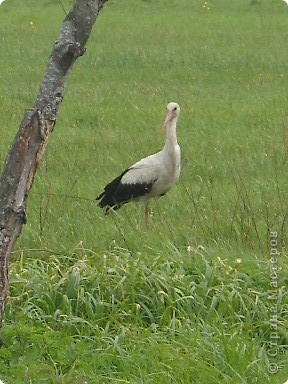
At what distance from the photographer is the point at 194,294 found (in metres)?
5.64

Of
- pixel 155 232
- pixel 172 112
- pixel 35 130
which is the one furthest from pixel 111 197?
pixel 35 130

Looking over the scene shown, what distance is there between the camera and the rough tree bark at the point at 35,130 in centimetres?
467

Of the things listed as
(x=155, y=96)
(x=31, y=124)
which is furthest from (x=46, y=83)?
(x=155, y=96)

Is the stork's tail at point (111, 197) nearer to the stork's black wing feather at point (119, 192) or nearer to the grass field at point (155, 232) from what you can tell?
the stork's black wing feather at point (119, 192)

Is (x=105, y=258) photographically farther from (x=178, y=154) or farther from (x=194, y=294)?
(x=178, y=154)

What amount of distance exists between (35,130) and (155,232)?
2355 mm

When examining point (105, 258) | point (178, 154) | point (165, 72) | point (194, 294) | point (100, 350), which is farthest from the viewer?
point (165, 72)

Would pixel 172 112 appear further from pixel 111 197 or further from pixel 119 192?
pixel 111 197

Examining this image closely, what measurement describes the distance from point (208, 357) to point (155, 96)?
819cm

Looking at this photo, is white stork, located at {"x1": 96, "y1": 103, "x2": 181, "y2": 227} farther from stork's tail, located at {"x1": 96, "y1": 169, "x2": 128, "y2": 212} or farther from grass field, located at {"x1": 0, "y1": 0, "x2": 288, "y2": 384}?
grass field, located at {"x1": 0, "y1": 0, "x2": 288, "y2": 384}

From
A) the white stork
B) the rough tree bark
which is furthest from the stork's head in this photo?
the rough tree bark

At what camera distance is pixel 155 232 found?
6.93 m

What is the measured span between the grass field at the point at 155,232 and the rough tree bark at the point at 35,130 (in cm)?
73

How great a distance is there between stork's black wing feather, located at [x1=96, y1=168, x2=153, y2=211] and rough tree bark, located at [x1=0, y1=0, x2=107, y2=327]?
3716mm
